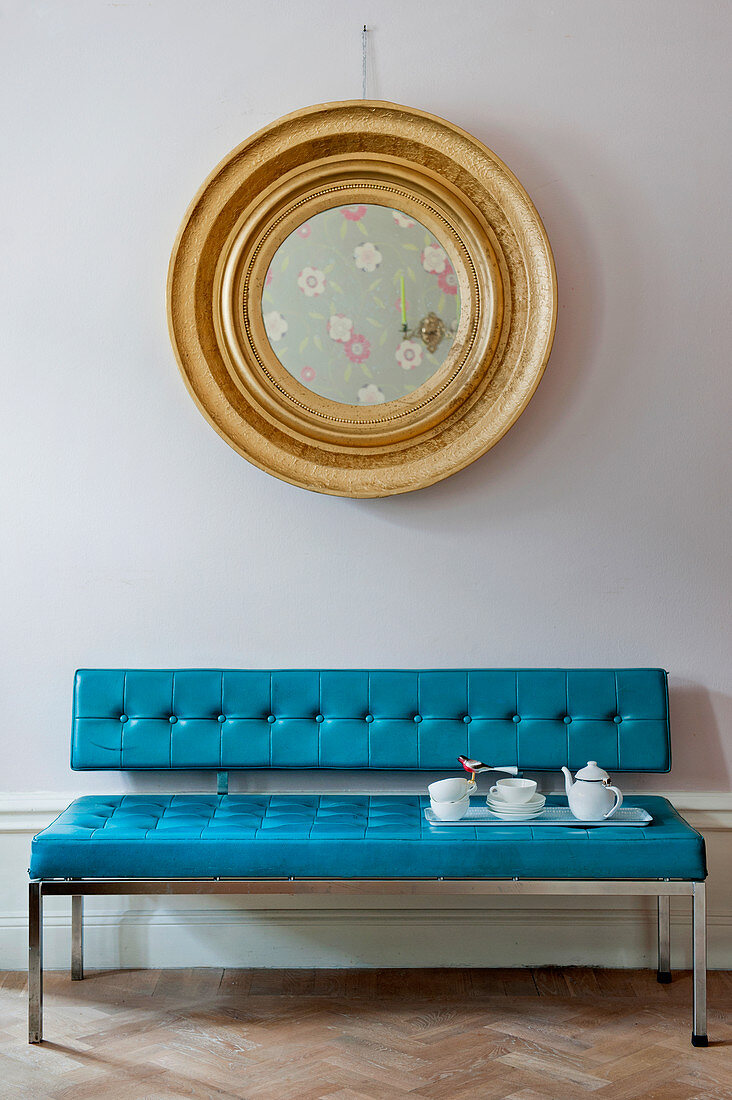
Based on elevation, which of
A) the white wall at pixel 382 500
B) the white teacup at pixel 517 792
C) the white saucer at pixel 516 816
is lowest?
the white saucer at pixel 516 816

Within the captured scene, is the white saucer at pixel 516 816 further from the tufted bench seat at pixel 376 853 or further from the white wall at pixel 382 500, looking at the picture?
the white wall at pixel 382 500

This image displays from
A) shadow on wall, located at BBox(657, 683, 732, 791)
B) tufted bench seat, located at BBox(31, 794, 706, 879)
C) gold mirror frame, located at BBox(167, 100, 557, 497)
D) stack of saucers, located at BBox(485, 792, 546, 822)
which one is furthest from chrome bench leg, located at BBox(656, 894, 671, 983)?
gold mirror frame, located at BBox(167, 100, 557, 497)

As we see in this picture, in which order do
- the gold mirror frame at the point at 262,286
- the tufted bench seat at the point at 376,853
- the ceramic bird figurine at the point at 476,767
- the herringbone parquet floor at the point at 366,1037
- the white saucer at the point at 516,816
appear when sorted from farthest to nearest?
the gold mirror frame at the point at 262,286, the ceramic bird figurine at the point at 476,767, the white saucer at the point at 516,816, the tufted bench seat at the point at 376,853, the herringbone parquet floor at the point at 366,1037

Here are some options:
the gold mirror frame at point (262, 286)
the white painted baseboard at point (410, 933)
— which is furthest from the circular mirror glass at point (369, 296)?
the white painted baseboard at point (410, 933)

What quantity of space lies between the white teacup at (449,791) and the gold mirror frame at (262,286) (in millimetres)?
858

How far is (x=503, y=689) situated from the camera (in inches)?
112

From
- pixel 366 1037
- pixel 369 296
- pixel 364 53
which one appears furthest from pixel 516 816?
pixel 364 53

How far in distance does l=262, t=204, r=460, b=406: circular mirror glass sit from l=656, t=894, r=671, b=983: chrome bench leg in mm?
1654

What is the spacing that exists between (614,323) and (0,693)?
7.06 ft

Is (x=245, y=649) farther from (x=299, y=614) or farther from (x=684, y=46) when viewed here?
(x=684, y=46)

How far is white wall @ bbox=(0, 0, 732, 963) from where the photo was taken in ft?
9.62

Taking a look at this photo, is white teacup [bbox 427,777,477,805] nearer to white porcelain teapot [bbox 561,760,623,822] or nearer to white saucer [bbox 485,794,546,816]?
white saucer [bbox 485,794,546,816]

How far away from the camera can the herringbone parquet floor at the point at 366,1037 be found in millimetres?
2236

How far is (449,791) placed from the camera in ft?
8.27
